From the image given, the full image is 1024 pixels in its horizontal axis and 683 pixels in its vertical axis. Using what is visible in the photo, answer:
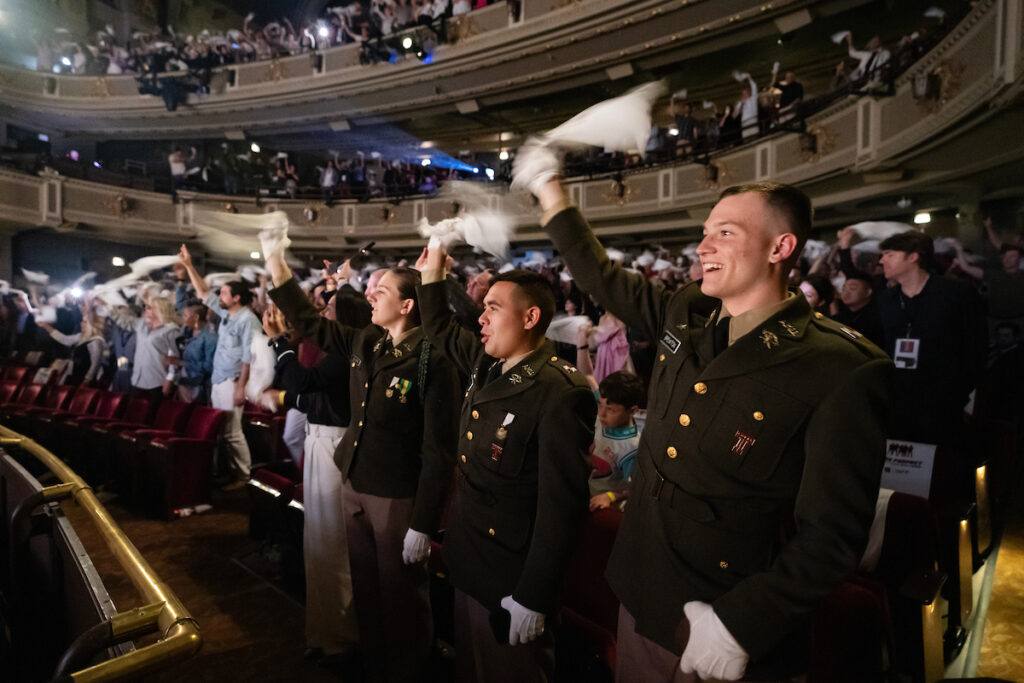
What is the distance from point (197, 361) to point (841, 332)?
5393mm

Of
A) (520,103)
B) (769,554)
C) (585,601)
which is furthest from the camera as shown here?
(520,103)

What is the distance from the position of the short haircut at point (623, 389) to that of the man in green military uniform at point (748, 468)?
4.26 feet

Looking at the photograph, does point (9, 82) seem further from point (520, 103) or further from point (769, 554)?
point (769, 554)

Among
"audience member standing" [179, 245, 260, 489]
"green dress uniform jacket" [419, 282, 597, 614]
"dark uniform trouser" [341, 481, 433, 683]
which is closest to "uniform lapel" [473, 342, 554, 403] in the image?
"green dress uniform jacket" [419, 282, 597, 614]

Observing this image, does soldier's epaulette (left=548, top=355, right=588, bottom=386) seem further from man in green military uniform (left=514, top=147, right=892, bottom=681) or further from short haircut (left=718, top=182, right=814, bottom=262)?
short haircut (left=718, top=182, right=814, bottom=262)

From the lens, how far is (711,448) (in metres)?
1.14

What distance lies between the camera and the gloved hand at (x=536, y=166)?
57.9 inches

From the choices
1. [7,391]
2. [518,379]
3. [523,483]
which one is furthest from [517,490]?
[7,391]

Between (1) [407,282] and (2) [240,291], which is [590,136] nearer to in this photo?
(1) [407,282]

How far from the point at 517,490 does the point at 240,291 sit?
12.2 feet

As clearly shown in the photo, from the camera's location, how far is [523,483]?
173 centimetres

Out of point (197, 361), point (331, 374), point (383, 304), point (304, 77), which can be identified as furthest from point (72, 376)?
point (304, 77)

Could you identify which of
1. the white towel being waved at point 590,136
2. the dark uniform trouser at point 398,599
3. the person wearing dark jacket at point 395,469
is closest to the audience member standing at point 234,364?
the person wearing dark jacket at point 395,469

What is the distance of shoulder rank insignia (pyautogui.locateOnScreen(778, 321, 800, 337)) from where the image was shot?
3.71ft
